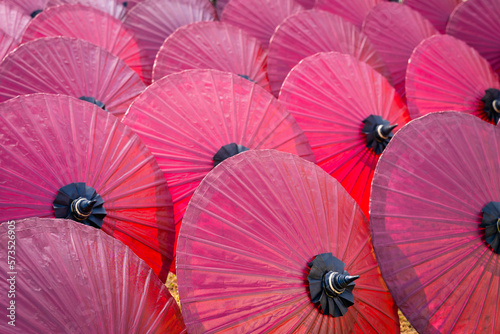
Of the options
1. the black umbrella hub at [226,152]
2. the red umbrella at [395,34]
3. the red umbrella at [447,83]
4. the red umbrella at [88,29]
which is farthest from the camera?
the red umbrella at [395,34]

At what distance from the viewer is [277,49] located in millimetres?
3125

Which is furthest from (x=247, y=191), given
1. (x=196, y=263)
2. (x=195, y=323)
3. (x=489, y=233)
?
(x=489, y=233)

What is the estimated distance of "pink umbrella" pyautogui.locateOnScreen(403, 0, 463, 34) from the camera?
4512 mm

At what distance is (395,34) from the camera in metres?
3.68

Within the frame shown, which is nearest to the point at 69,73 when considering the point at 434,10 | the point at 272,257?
the point at 272,257

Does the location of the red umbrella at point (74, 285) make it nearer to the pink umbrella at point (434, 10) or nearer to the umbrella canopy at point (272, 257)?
the umbrella canopy at point (272, 257)

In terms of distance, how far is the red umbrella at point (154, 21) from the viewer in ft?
11.1

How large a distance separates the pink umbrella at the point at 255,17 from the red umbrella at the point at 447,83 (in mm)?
1315

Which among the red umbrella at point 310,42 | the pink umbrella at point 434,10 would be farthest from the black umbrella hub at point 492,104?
the pink umbrella at point 434,10

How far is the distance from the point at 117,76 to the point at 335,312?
5.92 ft

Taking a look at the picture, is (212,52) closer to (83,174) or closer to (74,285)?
(83,174)

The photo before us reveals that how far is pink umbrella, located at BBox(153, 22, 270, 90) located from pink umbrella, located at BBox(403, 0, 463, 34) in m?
2.27

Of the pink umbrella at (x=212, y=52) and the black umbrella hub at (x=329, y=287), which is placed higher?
the pink umbrella at (x=212, y=52)

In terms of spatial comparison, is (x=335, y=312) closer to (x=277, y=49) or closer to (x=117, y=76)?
(x=117, y=76)
